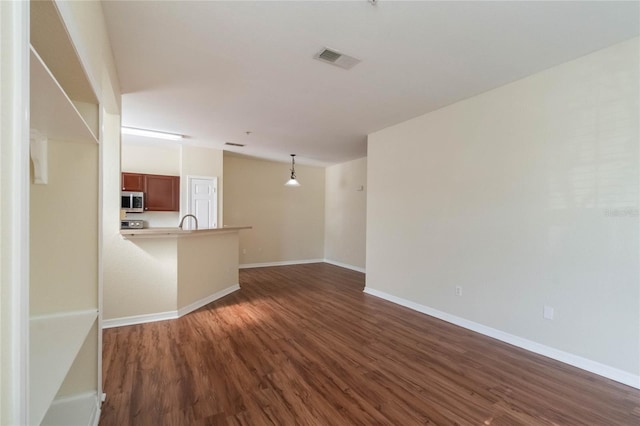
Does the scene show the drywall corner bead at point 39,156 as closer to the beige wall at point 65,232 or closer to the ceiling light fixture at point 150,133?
the beige wall at point 65,232

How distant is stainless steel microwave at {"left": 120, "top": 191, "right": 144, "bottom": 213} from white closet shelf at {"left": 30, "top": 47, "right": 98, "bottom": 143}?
4629 mm

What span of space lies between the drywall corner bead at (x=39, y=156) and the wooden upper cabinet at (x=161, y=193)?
15.8 ft

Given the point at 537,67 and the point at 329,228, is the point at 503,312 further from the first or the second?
the point at 329,228

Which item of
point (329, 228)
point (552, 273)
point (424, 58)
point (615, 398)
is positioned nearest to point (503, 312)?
point (552, 273)

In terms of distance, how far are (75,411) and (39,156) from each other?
149cm

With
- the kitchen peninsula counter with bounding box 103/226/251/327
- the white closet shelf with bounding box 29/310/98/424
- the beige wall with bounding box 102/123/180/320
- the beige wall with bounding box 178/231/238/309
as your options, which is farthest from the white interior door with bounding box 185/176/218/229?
the white closet shelf with bounding box 29/310/98/424

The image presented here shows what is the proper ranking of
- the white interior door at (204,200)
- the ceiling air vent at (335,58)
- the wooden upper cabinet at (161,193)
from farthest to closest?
the white interior door at (204,200) < the wooden upper cabinet at (161,193) < the ceiling air vent at (335,58)

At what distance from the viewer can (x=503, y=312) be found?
10.2 feet

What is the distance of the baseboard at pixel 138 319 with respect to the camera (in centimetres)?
333

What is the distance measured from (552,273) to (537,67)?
6.66 ft

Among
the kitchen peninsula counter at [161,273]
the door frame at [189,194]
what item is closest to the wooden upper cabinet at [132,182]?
the door frame at [189,194]

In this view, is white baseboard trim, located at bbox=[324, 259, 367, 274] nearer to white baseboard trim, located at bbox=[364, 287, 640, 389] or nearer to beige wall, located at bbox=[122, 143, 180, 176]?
white baseboard trim, located at bbox=[364, 287, 640, 389]

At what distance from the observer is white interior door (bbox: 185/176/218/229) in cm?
609

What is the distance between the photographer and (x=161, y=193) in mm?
5949
